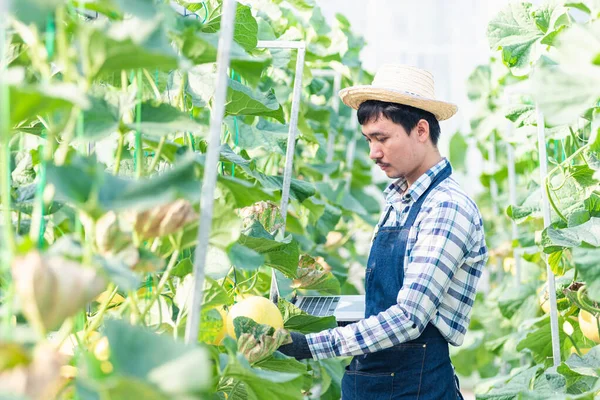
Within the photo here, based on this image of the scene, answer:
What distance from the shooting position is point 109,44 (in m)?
0.66

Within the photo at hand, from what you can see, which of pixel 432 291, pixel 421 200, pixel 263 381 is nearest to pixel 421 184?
pixel 421 200

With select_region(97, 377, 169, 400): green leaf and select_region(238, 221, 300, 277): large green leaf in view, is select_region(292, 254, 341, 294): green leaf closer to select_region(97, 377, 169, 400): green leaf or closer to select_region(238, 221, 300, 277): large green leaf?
select_region(238, 221, 300, 277): large green leaf

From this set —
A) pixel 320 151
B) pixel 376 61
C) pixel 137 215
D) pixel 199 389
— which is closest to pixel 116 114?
pixel 137 215

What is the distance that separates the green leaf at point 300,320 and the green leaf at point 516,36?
0.70m

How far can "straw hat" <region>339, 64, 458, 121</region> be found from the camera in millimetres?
1542

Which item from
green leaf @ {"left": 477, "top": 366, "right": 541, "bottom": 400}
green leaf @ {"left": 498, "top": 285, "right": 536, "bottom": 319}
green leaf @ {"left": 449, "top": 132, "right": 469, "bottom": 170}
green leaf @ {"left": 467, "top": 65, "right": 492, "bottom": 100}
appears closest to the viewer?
green leaf @ {"left": 477, "top": 366, "right": 541, "bottom": 400}

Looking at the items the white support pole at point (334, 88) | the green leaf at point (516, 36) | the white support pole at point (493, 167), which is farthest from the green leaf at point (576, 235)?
the white support pole at point (493, 167)

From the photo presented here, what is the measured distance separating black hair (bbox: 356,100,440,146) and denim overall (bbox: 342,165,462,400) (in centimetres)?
11

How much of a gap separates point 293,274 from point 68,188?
81 centimetres

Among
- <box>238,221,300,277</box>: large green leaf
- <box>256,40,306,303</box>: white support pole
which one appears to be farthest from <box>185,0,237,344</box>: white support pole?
<box>256,40,306,303</box>: white support pole

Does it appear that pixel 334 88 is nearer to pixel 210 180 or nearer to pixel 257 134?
pixel 257 134

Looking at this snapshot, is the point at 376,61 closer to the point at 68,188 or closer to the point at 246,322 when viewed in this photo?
the point at 246,322

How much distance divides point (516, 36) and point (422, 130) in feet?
1.04

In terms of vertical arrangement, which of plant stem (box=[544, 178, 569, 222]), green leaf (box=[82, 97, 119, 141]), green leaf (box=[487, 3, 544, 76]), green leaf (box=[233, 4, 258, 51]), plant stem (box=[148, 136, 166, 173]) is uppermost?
green leaf (box=[487, 3, 544, 76])
